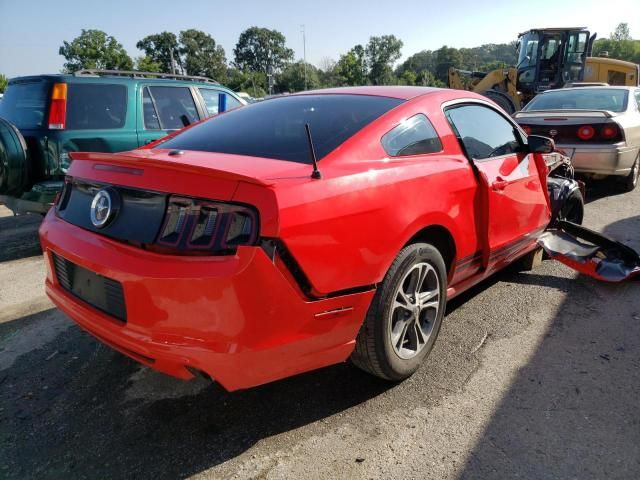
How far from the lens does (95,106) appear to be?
4914 millimetres

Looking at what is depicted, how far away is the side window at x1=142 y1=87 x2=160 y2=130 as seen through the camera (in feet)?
17.6

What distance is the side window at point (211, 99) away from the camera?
629cm

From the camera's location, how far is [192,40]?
8725 centimetres

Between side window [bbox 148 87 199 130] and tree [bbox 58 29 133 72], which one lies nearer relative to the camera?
side window [bbox 148 87 199 130]

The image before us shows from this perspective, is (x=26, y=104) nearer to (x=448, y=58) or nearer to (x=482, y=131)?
(x=482, y=131)

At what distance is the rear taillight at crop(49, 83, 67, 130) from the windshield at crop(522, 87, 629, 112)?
6591 millimetres

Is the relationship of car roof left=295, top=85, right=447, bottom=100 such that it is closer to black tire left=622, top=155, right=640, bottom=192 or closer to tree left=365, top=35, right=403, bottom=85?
black tire left=622, top=155, right=640, bottom=192

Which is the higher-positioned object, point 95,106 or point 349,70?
point 349,70

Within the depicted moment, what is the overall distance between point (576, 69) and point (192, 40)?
85.8m

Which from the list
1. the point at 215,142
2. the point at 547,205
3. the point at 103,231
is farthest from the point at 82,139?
the point at 547,205

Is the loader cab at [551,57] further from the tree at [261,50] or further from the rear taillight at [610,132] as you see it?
the tree at [261,50]

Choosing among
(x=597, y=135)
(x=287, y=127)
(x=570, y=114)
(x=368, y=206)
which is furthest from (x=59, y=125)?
(x=597, y=135)

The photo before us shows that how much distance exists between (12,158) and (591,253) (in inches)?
205

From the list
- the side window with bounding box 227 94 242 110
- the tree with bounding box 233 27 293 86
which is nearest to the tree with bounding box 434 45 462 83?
the tree with bounding box 233 27 293 86
